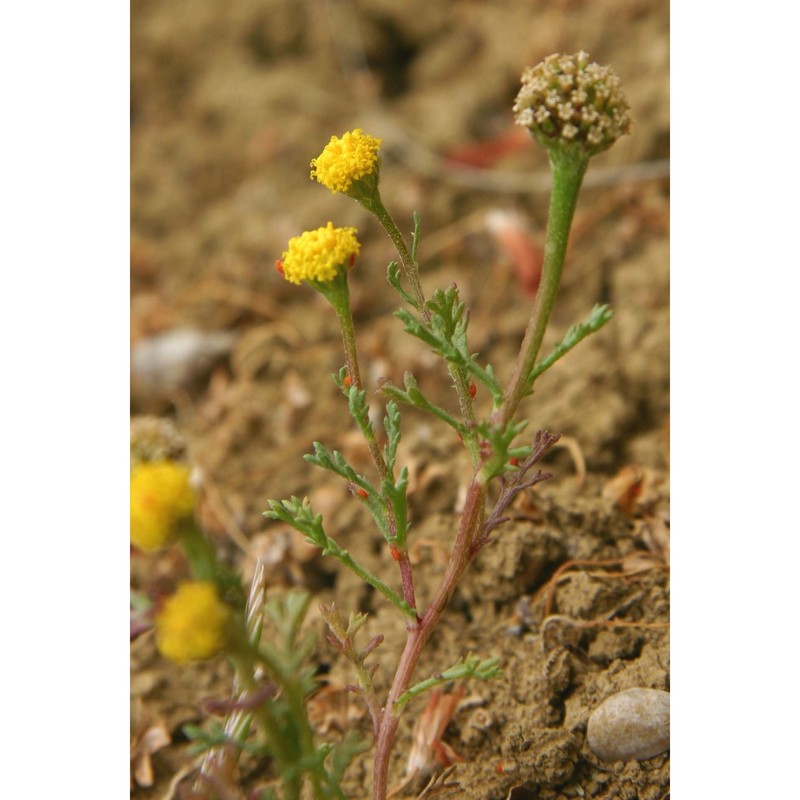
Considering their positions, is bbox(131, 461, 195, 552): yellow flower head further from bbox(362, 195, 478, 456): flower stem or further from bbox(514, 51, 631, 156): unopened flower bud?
bbox(514, 51, 631, 156): unopened flower bud

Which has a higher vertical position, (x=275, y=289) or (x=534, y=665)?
(x=275, y=289)

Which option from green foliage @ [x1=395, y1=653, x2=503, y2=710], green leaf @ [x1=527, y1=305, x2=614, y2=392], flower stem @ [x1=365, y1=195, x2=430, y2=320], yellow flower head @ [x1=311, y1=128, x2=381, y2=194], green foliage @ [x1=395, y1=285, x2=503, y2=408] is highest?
yellow flower head @ [x1=311, y1=128, x2=381, y2=194]

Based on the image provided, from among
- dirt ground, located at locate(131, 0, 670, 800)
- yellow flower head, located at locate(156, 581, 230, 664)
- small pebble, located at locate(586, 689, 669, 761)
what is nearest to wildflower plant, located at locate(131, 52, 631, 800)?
yellow flower head, located at locate(156, 581, 230, 664)

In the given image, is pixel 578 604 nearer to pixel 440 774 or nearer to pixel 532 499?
pixel 532 499

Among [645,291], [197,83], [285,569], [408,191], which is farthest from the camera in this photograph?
[197,83]

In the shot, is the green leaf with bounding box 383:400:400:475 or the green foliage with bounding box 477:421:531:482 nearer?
the green foliage with bounding box 477:421:531:482

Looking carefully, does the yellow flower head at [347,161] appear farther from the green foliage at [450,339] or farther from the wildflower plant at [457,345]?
the green foliage at [450,339]

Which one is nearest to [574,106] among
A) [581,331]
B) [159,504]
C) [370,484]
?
[581,331]
